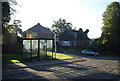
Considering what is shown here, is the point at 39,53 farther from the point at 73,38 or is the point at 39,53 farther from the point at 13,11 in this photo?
the point at 73,38

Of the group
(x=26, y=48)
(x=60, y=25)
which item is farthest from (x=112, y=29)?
(x=60, y=25)

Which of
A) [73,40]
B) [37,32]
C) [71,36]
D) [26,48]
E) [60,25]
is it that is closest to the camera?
[26,48]

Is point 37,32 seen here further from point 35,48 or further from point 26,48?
point 26,48

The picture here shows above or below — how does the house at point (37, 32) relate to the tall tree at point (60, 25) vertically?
below

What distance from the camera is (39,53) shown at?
22.2m

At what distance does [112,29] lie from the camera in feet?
120

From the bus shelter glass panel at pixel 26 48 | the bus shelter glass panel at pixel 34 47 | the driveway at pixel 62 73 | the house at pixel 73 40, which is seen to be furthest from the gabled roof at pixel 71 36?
the driveway at pixel 62 73

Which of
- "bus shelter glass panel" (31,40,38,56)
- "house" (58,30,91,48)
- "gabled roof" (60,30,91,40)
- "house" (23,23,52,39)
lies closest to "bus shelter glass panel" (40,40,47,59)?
"bus shelter glass panel" (31,40,38,56)

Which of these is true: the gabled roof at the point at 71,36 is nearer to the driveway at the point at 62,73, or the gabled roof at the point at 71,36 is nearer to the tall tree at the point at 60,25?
the driveway at the point at 62,73

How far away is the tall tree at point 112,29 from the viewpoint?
36.4m

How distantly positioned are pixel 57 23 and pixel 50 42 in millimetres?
86454

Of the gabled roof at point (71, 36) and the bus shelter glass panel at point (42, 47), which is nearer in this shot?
the bus shelter glass panel at point (42, 47)

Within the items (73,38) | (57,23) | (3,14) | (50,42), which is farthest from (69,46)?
(57,23)

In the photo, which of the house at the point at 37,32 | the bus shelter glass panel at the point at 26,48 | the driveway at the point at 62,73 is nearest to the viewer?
the driveway at the point at 62,73
